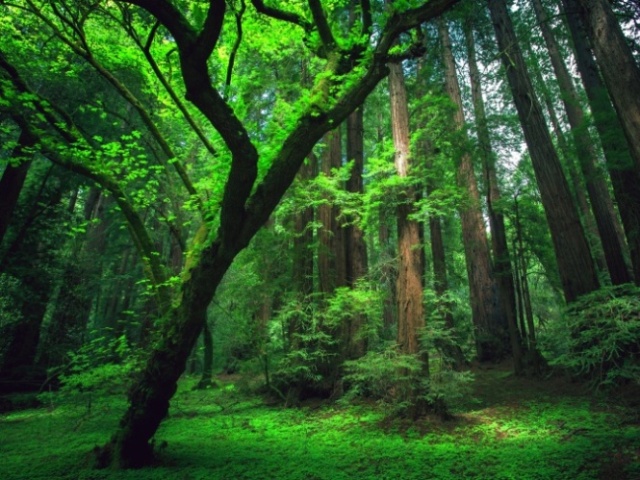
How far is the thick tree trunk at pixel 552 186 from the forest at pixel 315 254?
0.05 metres

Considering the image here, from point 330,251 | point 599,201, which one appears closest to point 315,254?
point 330,251

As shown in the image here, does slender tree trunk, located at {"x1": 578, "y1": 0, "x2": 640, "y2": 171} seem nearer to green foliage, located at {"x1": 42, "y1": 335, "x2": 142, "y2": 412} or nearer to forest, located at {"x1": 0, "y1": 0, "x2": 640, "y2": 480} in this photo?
forest, located at {"x1": 0, "y1": 0, "x2": 640, "y2": 480}

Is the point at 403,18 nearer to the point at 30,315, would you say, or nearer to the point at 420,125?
the point at 420,125

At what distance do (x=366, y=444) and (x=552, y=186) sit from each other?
247 inches

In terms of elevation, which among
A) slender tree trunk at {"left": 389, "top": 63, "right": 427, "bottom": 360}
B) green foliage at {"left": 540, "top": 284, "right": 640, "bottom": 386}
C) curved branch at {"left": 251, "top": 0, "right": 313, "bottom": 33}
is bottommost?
green foliage at {"left": 540, "top": 284, "right": 640, "bottom": 386}

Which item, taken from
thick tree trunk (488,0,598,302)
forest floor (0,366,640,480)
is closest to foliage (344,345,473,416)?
forest floor (0,366,640,480)

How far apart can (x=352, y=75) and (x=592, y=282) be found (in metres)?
5.81

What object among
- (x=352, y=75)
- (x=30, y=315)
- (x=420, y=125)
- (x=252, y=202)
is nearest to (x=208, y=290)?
(x=252, y=202)

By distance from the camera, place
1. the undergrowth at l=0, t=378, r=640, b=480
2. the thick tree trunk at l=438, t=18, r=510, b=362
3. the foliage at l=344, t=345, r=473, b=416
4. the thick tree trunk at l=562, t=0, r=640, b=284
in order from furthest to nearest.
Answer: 1. the thick tree trunk at l=438, t=18, r=510, b=362
2. the thick tree trunk at l=562, t=0, r=640, b=284
3. the foliage at l=344, t=345, r=473, b=416
4. the undergrowth at l=0, t=378, r=640, b=480

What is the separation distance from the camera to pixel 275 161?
4105 mm

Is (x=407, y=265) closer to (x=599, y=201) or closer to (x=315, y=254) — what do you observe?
(x=315, y=254)

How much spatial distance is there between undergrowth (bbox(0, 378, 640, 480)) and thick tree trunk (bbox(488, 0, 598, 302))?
219 centimetres

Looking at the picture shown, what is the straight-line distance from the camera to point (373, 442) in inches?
199

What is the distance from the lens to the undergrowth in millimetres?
3834
